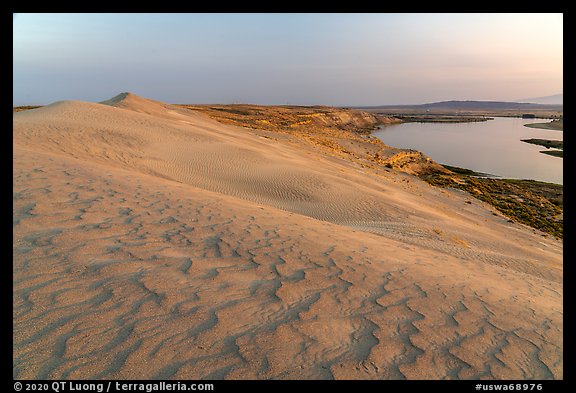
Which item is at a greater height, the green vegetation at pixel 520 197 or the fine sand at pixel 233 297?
the fine sand at pixel 233 297

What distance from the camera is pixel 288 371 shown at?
7.75ft

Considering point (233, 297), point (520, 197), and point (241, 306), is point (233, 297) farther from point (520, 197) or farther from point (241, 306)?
point (520, 197)

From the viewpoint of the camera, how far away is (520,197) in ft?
61.8

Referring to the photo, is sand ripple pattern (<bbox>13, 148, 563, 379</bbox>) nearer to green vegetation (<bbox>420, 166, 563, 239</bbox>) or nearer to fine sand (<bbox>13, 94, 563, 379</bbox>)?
fine sand (<bbox>13, 94, 563, 379</bbox>)

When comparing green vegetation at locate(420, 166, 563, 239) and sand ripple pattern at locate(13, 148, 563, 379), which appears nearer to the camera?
sand ripple pattern at locate(13, 148, 563, 379)

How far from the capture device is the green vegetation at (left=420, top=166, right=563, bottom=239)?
15.4 metres

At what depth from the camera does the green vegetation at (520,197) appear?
15363 mm

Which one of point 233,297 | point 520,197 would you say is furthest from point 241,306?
point 520,197

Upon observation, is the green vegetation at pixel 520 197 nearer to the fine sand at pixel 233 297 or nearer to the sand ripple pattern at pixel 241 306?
the fine sand at pixel 233 297

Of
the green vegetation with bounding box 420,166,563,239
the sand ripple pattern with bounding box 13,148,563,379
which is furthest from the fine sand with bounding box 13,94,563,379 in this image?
the green vegetation with bounding box 420,166,563,239

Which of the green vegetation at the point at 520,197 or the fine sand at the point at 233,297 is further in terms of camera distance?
the green vegetation at the point at 520,197

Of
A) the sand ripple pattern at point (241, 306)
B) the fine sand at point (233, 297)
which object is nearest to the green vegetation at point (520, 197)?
the fine sand at point (233, 297)
